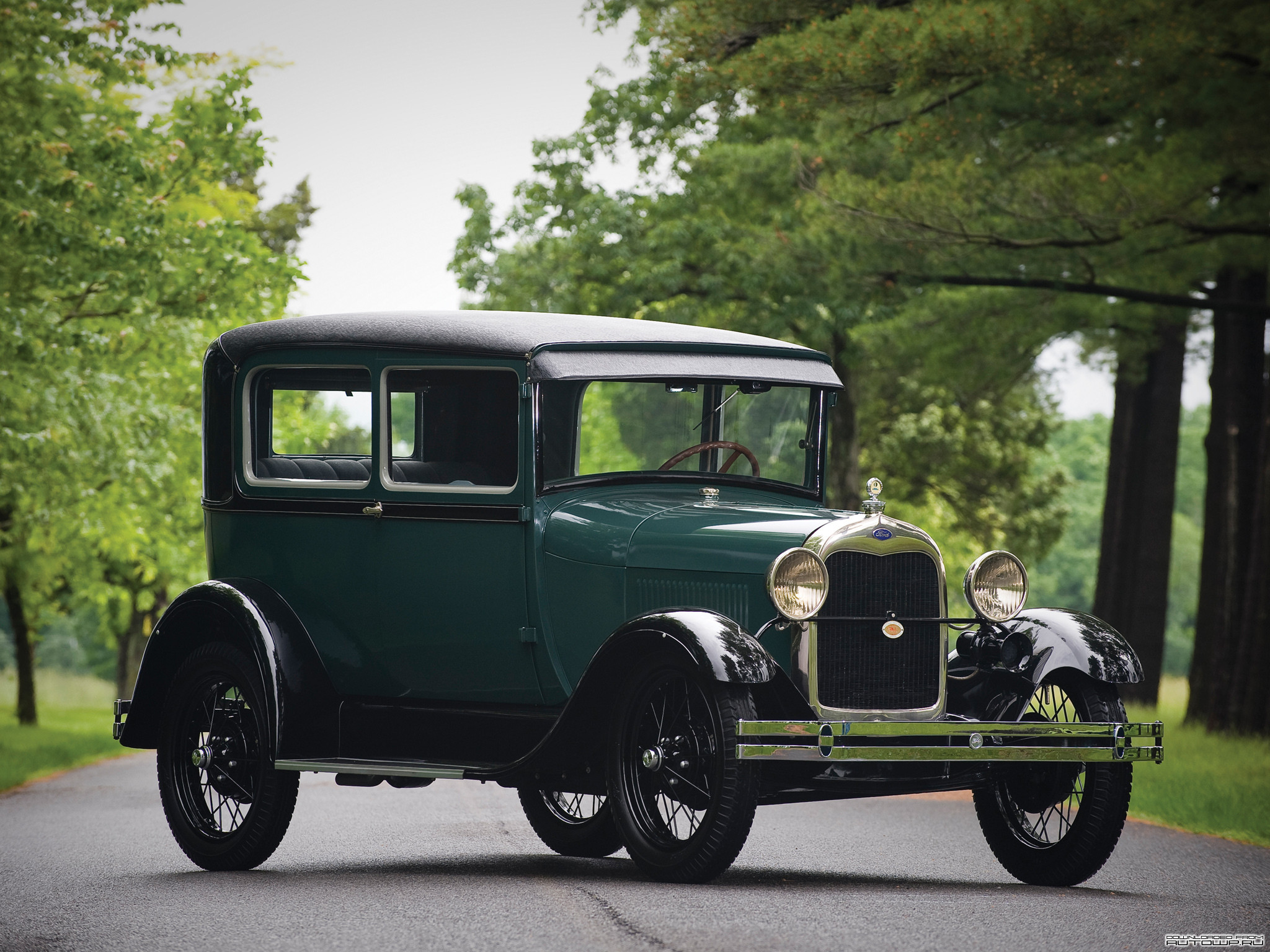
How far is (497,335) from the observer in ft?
26.9

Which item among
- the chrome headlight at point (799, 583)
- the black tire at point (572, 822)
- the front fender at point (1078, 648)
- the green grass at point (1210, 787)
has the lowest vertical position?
the green grass at point (1210, 787)

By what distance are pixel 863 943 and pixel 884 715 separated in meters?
1.73

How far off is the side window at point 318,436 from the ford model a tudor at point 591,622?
0.8 inches

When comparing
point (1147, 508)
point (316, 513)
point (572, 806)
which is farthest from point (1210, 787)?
point (1147, 508)

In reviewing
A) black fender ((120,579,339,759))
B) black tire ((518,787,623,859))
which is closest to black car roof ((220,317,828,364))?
black fender ((120,579,339,759))

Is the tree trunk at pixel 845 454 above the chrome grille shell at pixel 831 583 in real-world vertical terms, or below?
below

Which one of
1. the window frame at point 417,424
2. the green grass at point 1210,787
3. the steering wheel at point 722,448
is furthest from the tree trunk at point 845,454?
the window frame at point 417,424

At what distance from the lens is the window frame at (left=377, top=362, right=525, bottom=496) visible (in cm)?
816

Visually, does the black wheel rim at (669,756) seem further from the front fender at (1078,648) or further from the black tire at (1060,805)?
the front fender at (1078,648)

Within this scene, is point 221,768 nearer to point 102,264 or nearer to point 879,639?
point 879,639

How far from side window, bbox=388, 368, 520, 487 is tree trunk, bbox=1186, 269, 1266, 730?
11.8 meters

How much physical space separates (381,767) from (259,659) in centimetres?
83

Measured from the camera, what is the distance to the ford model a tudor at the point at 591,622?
7.29 metres

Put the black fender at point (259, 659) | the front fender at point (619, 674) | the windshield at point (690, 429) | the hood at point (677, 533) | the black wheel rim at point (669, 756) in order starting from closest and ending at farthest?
the front fender at point (619, 674)
the black wheel rim at point (669, 756)
the hood at point (677, 533)
the black fender at point (259, 659)
the windshield at point (690, 429)
